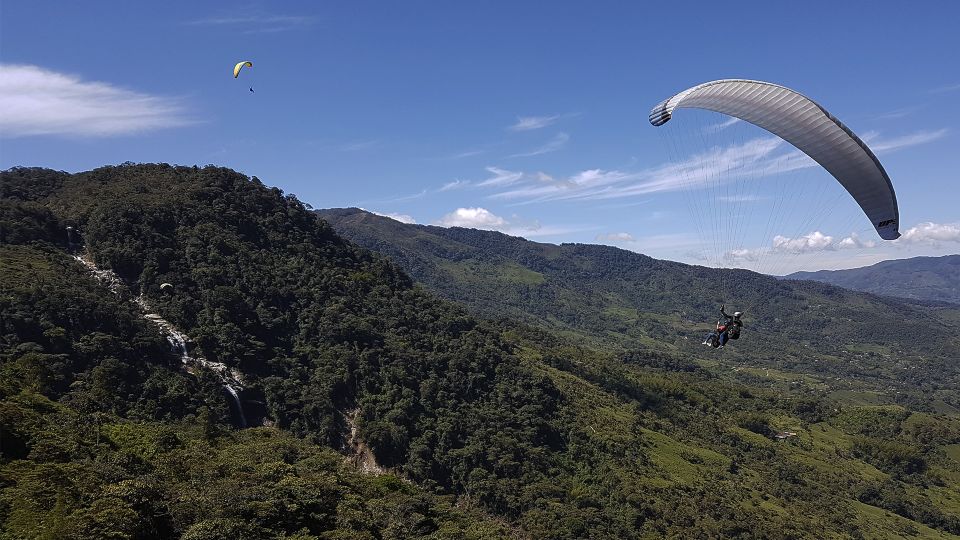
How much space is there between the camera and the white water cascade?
6019 cm

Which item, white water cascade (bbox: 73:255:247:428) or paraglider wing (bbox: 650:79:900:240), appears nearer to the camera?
paraglider wing (bbox: 650:79:900:240)

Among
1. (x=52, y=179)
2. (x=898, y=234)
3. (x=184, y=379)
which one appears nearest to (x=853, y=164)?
(x=898, y=234)

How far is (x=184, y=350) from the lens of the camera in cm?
6128

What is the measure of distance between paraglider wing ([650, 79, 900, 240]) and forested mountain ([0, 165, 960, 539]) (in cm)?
884

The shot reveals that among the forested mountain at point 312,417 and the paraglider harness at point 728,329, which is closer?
the forested mountain at point 312,417

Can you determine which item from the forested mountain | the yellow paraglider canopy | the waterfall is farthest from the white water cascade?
the yellow paraglider canopy

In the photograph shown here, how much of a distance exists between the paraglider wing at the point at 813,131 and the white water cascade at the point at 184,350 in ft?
173

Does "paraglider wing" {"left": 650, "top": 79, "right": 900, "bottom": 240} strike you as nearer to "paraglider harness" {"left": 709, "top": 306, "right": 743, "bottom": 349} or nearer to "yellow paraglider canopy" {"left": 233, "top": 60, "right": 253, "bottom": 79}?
"paraglider harness" {"left": 709, "top": 306, "right": 743, "bottom": 349}

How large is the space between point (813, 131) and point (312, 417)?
180ft

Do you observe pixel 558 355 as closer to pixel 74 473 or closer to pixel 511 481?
pixel 511 481

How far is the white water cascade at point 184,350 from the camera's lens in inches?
2370

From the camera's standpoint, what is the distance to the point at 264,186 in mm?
103250

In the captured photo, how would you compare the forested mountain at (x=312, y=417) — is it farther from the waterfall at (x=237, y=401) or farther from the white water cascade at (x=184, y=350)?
the waterfall at (x=237, y=401)

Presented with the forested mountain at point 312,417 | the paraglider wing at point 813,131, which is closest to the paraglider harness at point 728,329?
the forested mountain at point 312,417
